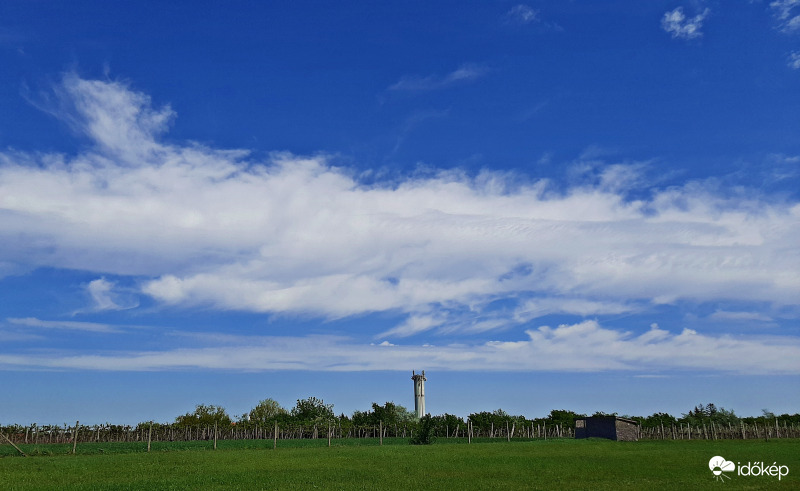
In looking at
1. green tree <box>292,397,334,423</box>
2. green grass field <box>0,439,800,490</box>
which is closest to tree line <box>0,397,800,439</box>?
green tree <box>292,397,334,423</box>

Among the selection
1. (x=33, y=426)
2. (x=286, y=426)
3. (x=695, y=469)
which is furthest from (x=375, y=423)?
(x=695, y=469)

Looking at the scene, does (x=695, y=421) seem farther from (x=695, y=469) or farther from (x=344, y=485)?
(x=344, y=485)

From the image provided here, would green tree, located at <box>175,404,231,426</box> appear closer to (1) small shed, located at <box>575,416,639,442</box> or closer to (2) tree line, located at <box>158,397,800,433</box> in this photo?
(2) tree line, located at <box>158,397,800,433</box>

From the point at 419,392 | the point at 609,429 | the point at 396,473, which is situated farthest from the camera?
the point at 419,392

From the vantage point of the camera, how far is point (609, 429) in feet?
245

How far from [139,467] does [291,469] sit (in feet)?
29.5

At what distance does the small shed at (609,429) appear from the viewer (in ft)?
243

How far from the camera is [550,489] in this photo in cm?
2377

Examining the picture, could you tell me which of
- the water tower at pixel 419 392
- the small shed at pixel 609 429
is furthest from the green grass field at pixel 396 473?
the water tower at pixel 419 392

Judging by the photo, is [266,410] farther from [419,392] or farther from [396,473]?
[396,473]

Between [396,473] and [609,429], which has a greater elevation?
[396,473]

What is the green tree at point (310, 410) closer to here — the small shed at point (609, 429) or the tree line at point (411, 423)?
the tree line at point (411, 423)

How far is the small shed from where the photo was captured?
243 ft

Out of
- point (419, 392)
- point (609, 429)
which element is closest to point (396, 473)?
point (609, 429)
